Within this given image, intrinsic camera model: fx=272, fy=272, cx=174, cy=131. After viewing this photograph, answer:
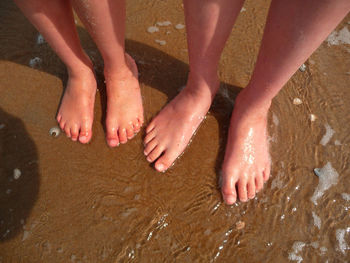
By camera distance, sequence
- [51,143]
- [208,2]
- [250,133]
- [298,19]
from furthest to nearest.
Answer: [51,143], [250,133], [208,2], [298,19]

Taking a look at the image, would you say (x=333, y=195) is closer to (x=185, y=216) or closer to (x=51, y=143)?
(x=185, y=216)

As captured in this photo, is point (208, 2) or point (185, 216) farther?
point (185, 216)

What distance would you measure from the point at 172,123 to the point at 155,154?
0.20m

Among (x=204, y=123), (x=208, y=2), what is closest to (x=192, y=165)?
(x=204, y=123)

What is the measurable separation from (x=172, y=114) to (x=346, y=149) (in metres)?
0.98

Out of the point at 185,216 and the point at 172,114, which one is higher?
the point at 172,114

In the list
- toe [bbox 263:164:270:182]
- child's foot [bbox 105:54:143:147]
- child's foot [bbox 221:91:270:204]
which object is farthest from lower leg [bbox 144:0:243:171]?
toe [bbox 263:164:270:182]

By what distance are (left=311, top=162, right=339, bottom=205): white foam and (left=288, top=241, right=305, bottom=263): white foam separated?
0.74ft

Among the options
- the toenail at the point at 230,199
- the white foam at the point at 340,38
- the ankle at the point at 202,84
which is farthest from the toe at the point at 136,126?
the white foam at the point at 340,38

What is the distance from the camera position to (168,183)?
1431 mm

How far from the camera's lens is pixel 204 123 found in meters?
1.59

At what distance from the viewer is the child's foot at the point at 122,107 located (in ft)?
4.98

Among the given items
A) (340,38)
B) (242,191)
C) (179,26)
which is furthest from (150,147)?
(340,38)

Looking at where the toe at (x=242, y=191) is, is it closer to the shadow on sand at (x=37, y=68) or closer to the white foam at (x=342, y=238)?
the shadow on sand at (x=37, y=68)
